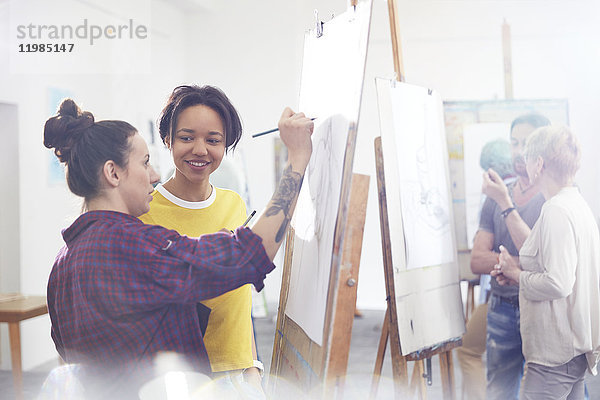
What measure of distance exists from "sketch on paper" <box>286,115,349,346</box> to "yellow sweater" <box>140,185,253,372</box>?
0.43ft

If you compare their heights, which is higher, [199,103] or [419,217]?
[199,103]

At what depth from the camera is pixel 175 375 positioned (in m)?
1.20

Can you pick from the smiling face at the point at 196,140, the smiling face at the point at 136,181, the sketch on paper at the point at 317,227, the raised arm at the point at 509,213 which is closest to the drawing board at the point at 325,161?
the sketch on paper at the point at 317,227

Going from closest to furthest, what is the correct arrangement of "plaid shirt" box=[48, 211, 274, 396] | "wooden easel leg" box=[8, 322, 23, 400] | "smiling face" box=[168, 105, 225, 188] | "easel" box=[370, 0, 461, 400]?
"plaid shirt" box=[48, 211, 274, 396] → "smiling face" box=[168, 105, 225, 188] → "easel" box=[370, 0, 461, 400] → "wooden easel leg" box=[8, 322, 23, 400]

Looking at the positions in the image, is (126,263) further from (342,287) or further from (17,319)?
(17,319)

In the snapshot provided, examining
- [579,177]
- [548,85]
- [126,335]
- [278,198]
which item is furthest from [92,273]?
[548,85]

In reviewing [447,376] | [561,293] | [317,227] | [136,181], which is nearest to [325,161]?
[317,227]

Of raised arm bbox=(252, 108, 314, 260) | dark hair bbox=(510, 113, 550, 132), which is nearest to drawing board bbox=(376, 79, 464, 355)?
raised arm bbox=(252, 108, 314, 260)

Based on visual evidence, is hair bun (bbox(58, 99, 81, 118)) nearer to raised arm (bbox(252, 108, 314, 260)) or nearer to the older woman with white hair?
raised arm (bbox(252, 108, 314, 260))

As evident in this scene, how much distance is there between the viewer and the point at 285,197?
47.7 inches

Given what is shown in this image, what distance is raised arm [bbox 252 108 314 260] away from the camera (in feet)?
3.81

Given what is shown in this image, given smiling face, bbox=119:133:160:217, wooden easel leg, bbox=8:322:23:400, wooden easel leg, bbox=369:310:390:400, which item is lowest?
wooden easel leg, bbox=8:322:23:400

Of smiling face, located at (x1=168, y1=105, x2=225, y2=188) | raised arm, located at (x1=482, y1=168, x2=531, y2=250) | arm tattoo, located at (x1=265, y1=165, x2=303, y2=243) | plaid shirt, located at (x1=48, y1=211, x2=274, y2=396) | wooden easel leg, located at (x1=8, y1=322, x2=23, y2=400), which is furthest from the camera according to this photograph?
wooden easel leg, located at (x1=8, y1=322, x2=23, y2=400)

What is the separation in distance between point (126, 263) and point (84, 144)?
0.96ft
